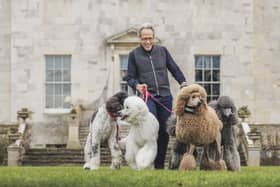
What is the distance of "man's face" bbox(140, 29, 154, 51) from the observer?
12.4m

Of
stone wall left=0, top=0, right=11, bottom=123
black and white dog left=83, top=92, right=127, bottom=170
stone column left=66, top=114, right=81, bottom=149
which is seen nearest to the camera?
black and white dog left=83, top=92, right=127, bottom=170

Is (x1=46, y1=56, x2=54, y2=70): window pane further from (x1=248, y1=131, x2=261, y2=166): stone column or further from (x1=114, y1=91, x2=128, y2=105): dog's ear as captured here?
(x1=114, y1=91, x2=128, y2=105): dog's ear

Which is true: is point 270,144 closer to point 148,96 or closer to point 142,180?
point 148,96

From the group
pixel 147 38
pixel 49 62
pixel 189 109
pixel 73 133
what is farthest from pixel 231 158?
pixel 49 62

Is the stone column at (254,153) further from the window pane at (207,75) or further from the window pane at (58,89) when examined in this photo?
the window pane at (58,89)

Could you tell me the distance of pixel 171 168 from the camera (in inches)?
473

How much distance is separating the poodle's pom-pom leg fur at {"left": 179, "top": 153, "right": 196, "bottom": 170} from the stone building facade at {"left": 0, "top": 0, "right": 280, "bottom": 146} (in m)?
16.0

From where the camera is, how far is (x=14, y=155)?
2353cm

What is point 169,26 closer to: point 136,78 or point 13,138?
point 13,138

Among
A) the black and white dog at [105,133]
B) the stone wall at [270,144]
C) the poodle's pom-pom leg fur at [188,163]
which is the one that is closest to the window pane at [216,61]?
the stone wall at [270,144]

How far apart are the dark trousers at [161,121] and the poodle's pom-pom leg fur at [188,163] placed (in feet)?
2.72

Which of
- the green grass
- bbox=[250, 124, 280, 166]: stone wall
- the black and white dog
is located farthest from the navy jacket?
bbox=[250, 124, 280, 166]: stone wall

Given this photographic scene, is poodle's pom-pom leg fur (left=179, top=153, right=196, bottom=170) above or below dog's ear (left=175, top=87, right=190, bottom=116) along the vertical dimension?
below

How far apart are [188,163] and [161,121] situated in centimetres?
124
